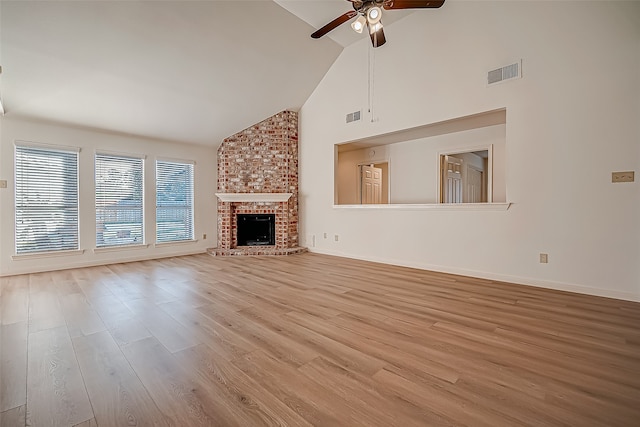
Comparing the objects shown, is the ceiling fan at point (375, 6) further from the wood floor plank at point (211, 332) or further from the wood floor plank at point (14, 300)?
the wood floor plank at point (14, 300)

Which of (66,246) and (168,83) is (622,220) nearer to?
(168,83)

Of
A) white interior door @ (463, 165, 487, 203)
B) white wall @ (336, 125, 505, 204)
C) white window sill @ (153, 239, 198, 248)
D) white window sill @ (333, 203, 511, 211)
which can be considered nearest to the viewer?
white window sill @ (333, 203, 511, 211)

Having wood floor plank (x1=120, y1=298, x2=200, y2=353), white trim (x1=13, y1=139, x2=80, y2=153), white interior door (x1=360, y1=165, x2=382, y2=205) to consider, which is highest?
white trim (x1=13, y1=139, x2=80, y2=153)

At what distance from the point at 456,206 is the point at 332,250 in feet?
8.62

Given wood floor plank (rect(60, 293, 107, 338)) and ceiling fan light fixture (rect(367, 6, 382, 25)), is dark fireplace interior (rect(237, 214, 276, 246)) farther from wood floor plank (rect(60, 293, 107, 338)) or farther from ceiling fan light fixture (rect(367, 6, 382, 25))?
ceiling fan light fixture (rect(367, 6, 382, 25))

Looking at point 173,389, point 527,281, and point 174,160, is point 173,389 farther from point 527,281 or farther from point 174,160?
point 174,160

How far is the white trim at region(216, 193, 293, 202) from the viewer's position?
20.0 ft

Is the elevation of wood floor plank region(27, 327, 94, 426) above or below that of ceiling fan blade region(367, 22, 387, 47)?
below

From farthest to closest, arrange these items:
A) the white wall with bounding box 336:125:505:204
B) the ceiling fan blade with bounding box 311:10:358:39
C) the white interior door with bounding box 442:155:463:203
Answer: the white interior door with bounding box 442:155:463:203, the white wall with bounding box 336:125:505:204, the ceiling fan blade with bounding box 311:10:358:39

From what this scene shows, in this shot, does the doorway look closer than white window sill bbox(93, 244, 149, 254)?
No

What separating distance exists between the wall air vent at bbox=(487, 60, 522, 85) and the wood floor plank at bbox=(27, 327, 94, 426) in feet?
16.1

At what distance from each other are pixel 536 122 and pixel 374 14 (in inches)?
91.4

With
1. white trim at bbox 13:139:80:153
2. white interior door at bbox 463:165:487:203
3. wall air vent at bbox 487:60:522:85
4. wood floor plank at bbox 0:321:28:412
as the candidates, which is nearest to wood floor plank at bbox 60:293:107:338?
wood floor plank at bbox 0:321:28:412

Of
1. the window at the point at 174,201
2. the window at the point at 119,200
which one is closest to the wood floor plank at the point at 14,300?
the window at the point at 119,200
